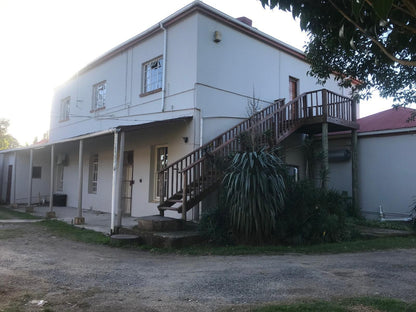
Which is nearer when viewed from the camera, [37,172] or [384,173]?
[384,173]

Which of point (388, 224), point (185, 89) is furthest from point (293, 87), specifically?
point (388, 224)

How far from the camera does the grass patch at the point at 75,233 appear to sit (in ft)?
27.7

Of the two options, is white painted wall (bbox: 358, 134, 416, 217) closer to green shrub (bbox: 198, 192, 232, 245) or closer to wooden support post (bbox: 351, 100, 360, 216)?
wooden support post (bbox: 351, 100, 360, 216)

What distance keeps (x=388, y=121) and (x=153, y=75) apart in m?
8.86

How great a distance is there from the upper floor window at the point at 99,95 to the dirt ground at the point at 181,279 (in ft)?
29.2

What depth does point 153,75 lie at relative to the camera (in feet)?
41.0

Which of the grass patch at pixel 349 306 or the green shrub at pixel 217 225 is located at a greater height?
the green shrub at pixel 217 225

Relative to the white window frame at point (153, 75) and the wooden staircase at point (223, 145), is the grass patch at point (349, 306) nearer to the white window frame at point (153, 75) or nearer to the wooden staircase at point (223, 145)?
the wooden staircase at point (223, 145)

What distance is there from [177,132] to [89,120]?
6643 millimetres

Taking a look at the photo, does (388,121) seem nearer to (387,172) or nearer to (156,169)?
(387,172)

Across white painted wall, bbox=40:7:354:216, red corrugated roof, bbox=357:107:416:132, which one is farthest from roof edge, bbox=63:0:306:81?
red corrugated roof, bbox=357:107:416:132

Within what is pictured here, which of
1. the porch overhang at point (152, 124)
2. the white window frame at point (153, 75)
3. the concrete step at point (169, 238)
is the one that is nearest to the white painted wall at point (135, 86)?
the white window frame at point (153, 75)

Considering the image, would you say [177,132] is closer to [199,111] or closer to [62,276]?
[199,111]

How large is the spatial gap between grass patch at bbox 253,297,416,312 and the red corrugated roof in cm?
924
